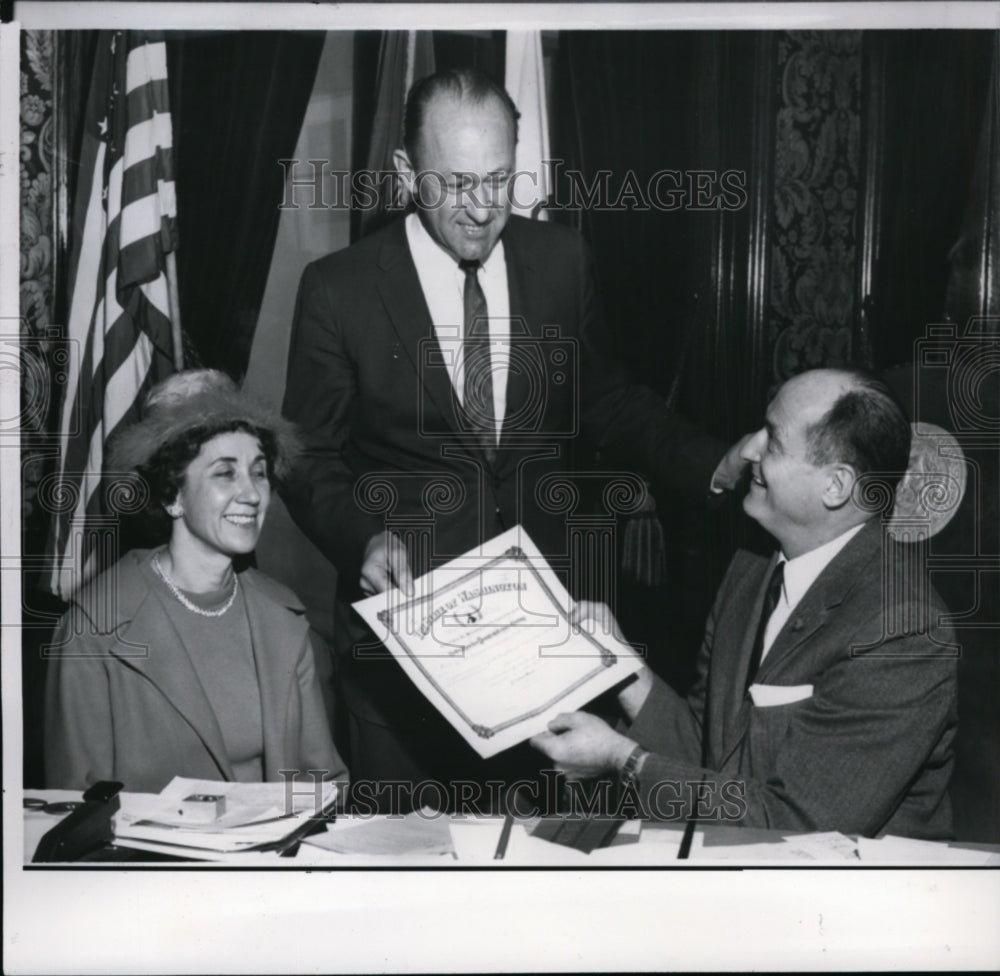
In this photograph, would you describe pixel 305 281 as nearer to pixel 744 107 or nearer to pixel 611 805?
pixel 744 107

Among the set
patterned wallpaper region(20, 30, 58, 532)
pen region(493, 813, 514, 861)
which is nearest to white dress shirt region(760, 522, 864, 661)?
pen region(493, 813, 514, 861)

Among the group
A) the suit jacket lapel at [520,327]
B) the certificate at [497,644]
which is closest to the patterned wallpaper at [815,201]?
the suit jacket lapel at [520,327]

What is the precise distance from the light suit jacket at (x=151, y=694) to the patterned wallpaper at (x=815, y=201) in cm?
158

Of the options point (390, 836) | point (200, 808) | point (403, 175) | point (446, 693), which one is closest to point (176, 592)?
point (200, 808)

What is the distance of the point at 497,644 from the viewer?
11.7 feet

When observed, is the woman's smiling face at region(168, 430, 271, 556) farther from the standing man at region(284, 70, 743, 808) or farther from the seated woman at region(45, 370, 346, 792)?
the standing man at region(284, 70, 743, 808)

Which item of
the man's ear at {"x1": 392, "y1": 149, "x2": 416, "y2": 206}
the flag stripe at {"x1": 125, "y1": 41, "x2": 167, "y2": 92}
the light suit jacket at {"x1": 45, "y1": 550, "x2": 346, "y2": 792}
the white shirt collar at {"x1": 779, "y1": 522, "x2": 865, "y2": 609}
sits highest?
the flag stripe at {"x1": 125, "y1": 41, "x2": 167, "y2": 92}

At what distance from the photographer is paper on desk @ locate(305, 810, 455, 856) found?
11.7 ft

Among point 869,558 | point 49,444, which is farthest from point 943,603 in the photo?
point 49,444

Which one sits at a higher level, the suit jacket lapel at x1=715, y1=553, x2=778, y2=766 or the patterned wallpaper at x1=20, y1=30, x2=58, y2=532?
the patterned wallpaper at x1=20, y1=30, x2=58, y2=532

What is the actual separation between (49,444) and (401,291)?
108 cm

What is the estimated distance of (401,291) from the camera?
3.58m

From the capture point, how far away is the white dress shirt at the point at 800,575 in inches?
139

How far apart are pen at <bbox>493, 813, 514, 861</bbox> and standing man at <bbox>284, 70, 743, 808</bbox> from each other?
0.46 ft
